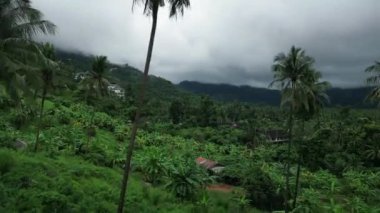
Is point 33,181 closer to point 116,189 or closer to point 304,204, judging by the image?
point 116,189

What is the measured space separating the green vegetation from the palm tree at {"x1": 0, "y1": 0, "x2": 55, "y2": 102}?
52 millimetres

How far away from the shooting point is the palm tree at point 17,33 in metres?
23.1

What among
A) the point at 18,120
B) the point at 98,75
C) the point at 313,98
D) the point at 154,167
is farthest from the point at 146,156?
the point at 18,120

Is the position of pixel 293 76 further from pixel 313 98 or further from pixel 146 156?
pixel 146 156

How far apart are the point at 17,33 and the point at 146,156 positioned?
25.3 meters

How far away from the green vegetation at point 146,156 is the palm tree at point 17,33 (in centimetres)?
5

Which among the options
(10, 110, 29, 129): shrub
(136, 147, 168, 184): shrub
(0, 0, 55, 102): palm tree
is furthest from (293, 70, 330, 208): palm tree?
(10, 110, 29, 129): shrub

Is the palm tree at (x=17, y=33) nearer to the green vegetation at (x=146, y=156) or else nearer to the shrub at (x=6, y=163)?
the green vegetation at (x=146, y=156)

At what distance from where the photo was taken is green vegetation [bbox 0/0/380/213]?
954 inches

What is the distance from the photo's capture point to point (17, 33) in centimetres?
2345

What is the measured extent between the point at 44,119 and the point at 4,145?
84.9ft

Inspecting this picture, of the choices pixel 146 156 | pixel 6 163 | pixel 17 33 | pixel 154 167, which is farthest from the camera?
pixel 146 156

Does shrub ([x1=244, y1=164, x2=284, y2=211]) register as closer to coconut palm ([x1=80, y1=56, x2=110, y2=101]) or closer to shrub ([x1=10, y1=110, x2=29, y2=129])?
coconut palm ([x1=80, y1=56, x2=110, y2=101])

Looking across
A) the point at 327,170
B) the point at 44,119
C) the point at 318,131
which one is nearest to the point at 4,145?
the point at 44,119
